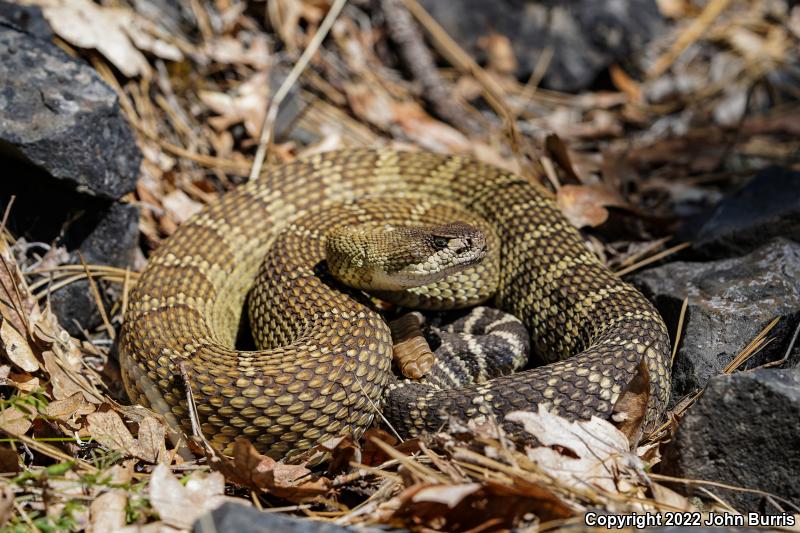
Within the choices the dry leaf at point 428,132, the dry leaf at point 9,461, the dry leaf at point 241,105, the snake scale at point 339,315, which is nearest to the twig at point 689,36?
the dry leaf at point 428,132

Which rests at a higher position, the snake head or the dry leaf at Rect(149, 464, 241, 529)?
the snake head

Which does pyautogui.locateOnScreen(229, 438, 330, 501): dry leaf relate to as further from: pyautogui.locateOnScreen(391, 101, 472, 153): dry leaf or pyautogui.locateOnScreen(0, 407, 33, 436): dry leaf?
pyautogui.locateOnScreen(391, 101, 472, 153): dry leaf

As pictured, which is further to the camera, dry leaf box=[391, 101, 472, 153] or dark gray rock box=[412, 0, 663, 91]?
dark gray rock box=[412, 0, 663, 91]

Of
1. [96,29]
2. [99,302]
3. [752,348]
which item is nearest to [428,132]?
[96,29]

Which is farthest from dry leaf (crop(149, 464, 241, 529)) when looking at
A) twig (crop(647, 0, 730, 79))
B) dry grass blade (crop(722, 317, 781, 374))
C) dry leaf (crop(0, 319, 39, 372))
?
twig (crop(647, 0, 730, 79))

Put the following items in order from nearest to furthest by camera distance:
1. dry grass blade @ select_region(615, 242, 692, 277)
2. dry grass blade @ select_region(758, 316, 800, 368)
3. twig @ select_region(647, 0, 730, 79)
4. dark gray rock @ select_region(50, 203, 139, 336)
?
1. dry grass blade @ select_region(758, 316, 800, 368)
2. dark gray rock @ select_region(50, 203, 139, 336)
3. dry grass blade @ select_region(615, 242, 692, 277)
4. twig @ select_region(647, 0, 730, 79)

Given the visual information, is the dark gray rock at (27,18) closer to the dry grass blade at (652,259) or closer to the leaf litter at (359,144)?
the leaf litter at (359,144)

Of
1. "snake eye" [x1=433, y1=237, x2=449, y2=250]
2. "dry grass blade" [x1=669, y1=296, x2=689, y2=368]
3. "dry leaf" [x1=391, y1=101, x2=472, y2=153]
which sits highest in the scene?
"dry leaf" [x1=391, y1=101, x2=472, y2=153]
